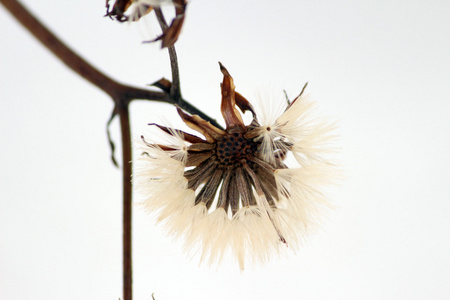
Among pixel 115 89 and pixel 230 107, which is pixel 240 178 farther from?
pixel 115 89

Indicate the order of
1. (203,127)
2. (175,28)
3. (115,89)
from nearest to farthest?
(115,89), (175,28), (203,127)

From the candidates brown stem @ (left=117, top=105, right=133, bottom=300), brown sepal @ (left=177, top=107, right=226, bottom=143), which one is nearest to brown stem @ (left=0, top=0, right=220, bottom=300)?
brown stem @ (left=117, top=105, right=133, bottom=300)

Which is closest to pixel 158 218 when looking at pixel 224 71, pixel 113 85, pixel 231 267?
pixel 224 71

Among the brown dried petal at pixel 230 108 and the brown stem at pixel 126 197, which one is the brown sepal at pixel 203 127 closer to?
the brown dried petal at pixel 230 108

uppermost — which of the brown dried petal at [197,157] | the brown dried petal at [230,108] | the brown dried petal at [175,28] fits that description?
the brown dried petal at [175,28]

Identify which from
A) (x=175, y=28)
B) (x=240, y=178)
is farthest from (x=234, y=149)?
(x=175, y=28)

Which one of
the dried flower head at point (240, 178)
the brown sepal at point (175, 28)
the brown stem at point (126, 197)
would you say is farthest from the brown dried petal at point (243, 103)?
the brown stem at point (126, 197)

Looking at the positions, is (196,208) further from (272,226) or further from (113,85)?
(113,85)
